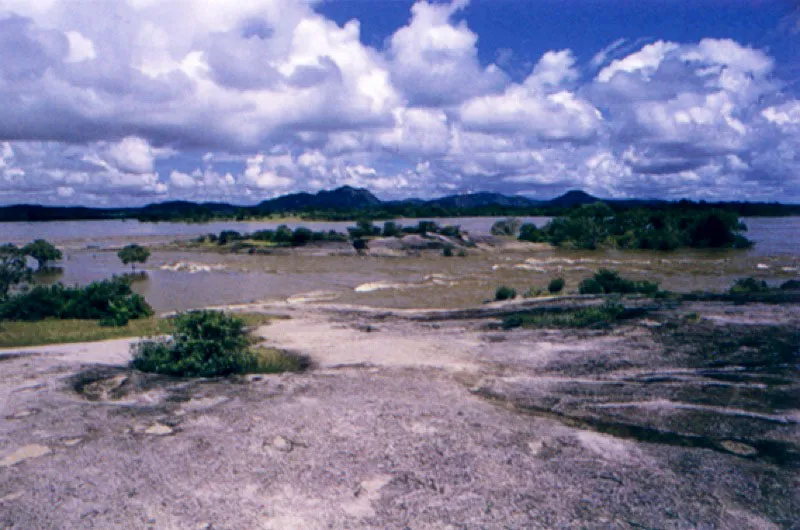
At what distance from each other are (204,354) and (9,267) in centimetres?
2090

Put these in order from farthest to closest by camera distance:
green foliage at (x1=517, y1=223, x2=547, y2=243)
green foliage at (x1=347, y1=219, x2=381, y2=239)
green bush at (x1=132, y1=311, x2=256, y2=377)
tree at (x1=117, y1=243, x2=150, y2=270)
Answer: green foliage at (x1=517, y1=223, x2=547, y2=243) < green foliage at (x1=347, y1=219, x2=381, y2=239) < tree at (x1=117, y1=243, x2=150, y2=270) < green bush at (x1=132, y1=311, x2=256, y2=377)

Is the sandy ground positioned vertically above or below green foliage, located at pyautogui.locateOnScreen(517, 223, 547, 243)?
below

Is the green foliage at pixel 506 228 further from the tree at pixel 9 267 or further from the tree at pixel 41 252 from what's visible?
the tree at pixel 9 267

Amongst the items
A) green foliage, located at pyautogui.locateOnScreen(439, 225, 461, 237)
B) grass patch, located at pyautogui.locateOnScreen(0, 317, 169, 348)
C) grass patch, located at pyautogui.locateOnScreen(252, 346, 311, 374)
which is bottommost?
grass patch, located at pyautogui.locateOnScreen(0, 317, 169, 348)

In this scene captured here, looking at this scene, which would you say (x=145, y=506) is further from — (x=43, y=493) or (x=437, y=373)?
(x=437, y=373)

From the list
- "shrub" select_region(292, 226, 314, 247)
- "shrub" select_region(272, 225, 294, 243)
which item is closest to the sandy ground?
"shrub" select_region(292, 226, 314, 247)

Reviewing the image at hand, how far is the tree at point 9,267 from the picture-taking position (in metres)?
26.4

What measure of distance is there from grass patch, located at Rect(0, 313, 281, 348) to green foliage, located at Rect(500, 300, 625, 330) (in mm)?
8158

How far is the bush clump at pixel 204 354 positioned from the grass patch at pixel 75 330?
126 inches

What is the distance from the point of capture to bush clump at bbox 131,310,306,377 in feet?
37.6

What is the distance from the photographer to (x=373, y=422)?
8.23 meters

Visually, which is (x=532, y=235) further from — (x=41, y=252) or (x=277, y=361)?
(x=277, y=361)

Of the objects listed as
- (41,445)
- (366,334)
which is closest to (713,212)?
(366,334)

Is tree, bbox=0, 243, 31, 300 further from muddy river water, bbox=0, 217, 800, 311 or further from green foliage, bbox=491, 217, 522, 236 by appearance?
green foliage, bbox=491, 217, 522, 236
